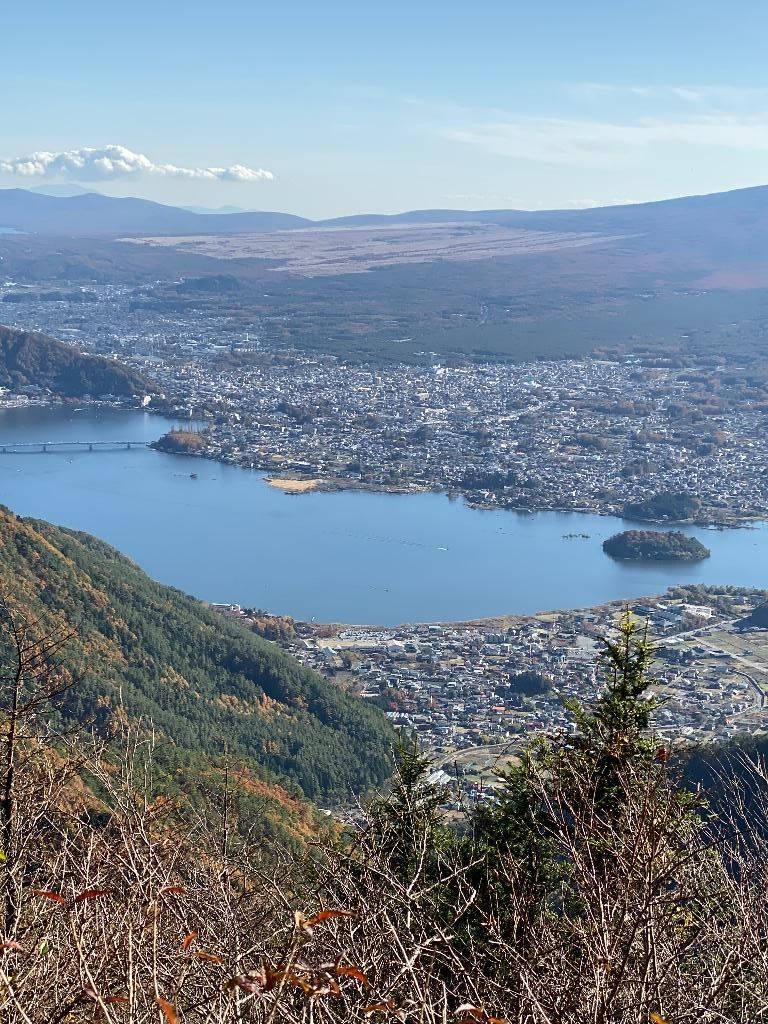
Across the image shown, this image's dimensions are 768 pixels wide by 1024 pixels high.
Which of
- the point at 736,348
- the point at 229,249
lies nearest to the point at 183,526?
the point at 736,348

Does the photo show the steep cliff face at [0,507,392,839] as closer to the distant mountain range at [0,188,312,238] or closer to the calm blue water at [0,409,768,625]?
the calm blue water at [0,409,768,625]

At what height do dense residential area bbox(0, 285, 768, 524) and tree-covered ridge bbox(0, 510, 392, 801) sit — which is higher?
tree-covered ridge bbox(0, 510, 392, 801)

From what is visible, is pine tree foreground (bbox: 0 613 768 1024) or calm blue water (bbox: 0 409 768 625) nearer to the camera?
pine tree foreground (bbox: 0 613 768 1024)

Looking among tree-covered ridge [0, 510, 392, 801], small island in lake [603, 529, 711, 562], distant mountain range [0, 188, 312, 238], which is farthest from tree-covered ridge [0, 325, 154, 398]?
distant mountain range [0, 188, 312, 238]

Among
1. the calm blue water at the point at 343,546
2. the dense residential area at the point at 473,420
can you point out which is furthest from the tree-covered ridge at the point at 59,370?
the calm blue water at the point at 343,546

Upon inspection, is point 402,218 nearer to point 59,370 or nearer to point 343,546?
point 59,370

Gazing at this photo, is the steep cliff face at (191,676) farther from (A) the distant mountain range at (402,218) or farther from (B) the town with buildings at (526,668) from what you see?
(A) the distant mountain range at (402,218)

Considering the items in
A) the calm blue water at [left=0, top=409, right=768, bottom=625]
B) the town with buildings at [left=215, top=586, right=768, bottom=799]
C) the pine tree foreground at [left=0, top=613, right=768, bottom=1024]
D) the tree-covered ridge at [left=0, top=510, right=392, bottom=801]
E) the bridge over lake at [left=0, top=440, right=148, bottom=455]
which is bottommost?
the bridge over lake at [left=0, top=440, right=148, bottom=455]
